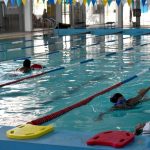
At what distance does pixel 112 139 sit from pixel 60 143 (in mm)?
337

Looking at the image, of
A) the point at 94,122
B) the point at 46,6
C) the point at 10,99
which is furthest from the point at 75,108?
the point at 46,6

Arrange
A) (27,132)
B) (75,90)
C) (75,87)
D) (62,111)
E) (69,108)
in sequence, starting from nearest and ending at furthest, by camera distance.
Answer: (27,132) < (62,111) < (69,108) < (75,90) < (75,87)

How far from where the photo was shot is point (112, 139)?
259 centimetres

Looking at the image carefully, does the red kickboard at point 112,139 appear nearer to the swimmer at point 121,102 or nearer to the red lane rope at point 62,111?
the red lane rope at point 62,111

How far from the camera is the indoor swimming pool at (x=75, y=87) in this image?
5.38 meters

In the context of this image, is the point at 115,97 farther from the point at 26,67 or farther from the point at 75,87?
the point at 26,67

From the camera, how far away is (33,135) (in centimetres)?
268

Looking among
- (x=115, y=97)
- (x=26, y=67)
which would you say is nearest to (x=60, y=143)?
(x=115, y=97)

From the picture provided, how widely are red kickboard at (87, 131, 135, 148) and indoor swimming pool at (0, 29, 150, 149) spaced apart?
84.9 inches

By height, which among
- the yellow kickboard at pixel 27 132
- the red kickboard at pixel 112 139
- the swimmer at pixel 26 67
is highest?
the yellow kickboard at pixel 27 132

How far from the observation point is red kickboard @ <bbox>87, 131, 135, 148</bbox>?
8.28ft

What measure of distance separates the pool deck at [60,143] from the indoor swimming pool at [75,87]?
2.12 meters

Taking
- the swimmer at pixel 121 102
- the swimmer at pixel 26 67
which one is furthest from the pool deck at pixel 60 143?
the swimmer at pixel 26 67

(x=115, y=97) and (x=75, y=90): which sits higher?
(x=115, y=97)
